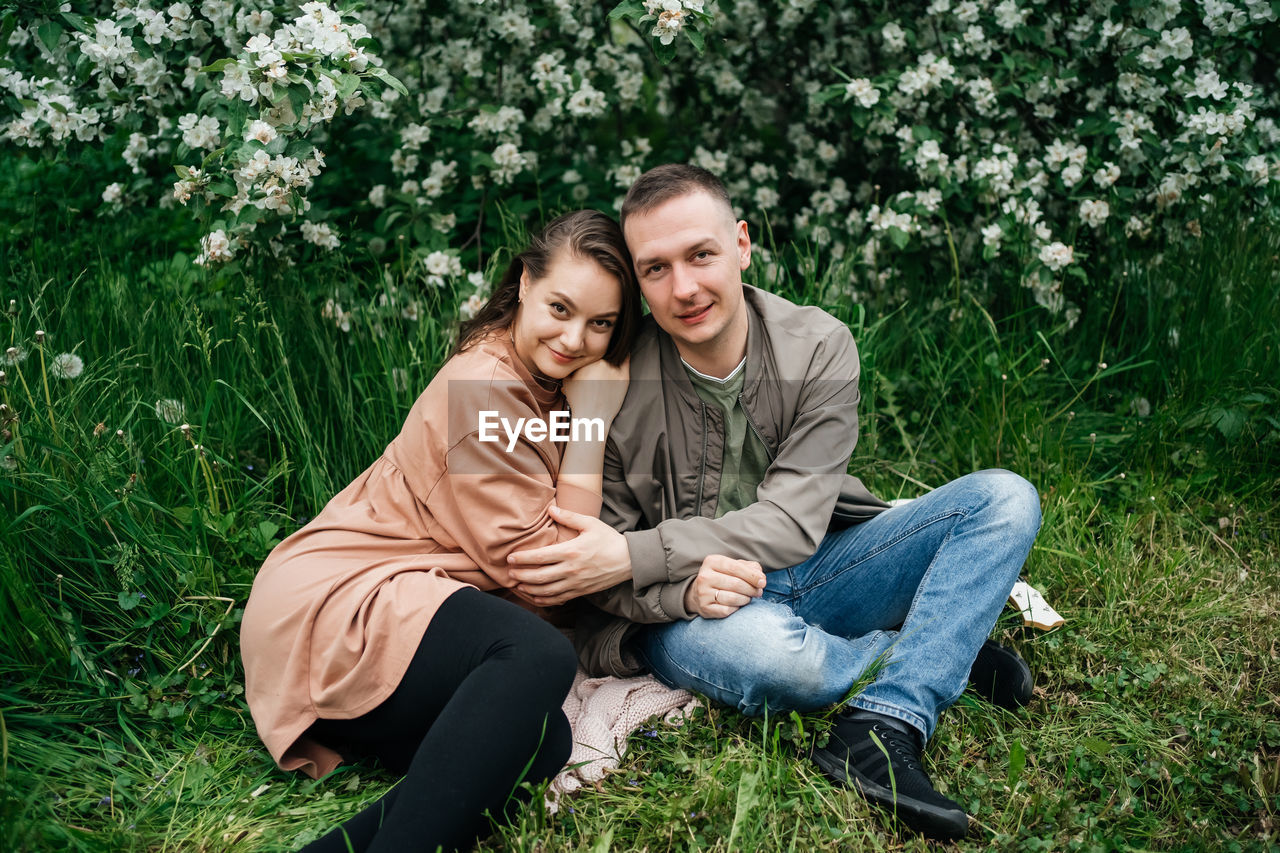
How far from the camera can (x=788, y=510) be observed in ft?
7.64

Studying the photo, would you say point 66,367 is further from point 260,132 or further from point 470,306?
point 470,306

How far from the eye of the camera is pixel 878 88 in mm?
3504

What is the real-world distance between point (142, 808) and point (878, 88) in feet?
10.2

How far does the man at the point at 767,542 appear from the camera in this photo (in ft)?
7.35

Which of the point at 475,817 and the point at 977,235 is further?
the point at 977,235

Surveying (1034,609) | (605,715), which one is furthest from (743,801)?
(1034,609)

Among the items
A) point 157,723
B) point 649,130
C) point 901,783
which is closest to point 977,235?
point 649,130

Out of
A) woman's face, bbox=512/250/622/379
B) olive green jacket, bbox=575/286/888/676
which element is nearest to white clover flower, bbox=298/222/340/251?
woman's face, bbox=512/250/622/379

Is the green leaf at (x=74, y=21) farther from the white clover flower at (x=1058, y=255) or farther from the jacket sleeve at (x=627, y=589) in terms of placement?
the white clover flower at (x=1058, y=255)

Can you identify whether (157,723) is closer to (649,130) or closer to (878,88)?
(878,88)

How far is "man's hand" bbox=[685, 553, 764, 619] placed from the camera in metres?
2.25

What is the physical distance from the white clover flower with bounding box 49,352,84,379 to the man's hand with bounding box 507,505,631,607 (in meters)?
1.49

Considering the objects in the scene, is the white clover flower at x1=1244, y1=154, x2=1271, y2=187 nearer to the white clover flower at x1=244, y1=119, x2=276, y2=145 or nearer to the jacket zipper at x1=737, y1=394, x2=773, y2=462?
the jacket zipper at x1=737, y1=394, x2=773, y2=462
